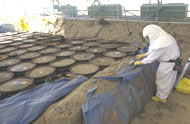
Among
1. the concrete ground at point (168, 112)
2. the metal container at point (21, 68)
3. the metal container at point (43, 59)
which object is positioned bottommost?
the concrete ground at point (168, 112)

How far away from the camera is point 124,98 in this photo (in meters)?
3.01

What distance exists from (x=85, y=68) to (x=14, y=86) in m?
2.02

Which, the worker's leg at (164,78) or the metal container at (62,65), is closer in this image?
the worker's leg at (164,78)

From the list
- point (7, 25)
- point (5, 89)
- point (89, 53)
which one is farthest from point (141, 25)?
point (7, 25)

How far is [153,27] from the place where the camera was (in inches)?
148

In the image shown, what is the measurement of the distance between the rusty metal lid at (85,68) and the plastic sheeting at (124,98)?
1.08 meters

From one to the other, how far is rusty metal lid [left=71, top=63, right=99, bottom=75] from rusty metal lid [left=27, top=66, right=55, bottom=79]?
0.68 metres

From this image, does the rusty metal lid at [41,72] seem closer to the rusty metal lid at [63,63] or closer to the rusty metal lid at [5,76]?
the rusty metal lid at [63,63]

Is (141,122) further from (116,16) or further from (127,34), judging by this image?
(116,16)

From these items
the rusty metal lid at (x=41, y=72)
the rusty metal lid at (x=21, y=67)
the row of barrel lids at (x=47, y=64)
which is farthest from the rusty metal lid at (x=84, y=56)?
the rusty metal lid at (x=21, y=67)

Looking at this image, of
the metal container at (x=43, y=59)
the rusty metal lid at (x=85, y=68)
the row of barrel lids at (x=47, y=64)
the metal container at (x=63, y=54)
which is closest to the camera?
the row of barrel lids at (x=47, y=64)

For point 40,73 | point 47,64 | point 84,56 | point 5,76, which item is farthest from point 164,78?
point 5,76

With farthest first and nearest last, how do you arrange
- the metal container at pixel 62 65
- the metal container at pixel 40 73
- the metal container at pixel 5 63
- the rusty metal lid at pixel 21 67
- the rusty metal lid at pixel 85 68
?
the metal container at pixel 5 63 → the metal container at pixel 62 65 → the rusty metal lid at pixel 21 67 → the rusty metal lid at pixel 85 68 → the metal container at pixel 40 73

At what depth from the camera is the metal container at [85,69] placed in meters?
4.14
